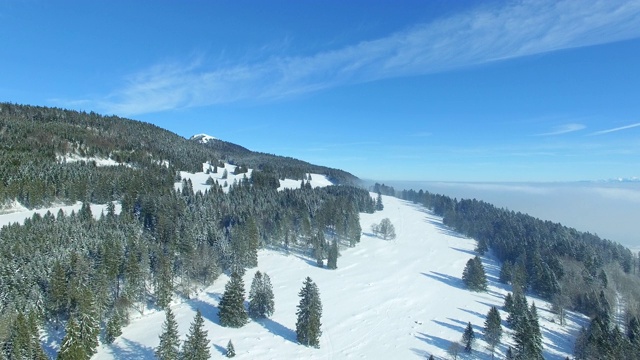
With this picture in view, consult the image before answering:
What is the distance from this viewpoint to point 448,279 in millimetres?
112812

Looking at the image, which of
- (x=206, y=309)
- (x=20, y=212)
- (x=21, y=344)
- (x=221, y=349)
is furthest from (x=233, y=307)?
(x=20, y=212)

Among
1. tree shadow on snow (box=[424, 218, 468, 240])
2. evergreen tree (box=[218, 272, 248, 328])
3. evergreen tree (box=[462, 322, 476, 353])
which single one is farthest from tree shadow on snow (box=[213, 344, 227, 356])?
tree shadow on snow (box=[424, 218, 468, 240])

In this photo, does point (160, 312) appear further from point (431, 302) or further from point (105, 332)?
point (431, 302)

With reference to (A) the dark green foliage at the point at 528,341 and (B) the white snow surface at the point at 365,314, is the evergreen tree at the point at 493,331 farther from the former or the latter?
(A) the dark green foliage at the point at 528,341

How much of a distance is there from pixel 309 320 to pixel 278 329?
9.10 m

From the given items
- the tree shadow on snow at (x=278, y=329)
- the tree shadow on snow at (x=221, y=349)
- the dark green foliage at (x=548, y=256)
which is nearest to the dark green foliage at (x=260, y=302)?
the tree shadow on snow at (x=278, y=329)

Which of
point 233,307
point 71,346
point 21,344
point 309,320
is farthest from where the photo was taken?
point 233,307

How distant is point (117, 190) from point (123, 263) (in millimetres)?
72535

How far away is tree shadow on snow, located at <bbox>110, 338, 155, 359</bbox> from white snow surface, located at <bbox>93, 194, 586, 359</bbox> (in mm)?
157

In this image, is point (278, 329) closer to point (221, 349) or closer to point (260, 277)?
point (260, 277)

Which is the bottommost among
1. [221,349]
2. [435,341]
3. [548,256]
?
[435,341]

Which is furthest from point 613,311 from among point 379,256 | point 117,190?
point 117,190

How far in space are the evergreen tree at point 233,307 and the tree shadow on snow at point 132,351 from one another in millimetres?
14542

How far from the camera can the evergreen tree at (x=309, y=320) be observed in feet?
211
